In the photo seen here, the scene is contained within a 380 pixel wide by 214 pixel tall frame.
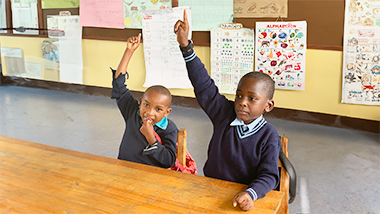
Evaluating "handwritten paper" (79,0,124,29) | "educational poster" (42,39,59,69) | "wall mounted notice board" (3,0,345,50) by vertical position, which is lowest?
"educational poster" (42,39,59,69)

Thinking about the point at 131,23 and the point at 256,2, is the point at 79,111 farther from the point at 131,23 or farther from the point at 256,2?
the point at 256,2

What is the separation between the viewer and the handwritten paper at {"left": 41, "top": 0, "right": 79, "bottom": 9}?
4664 millimetres

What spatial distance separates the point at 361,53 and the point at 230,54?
1260 millimetres

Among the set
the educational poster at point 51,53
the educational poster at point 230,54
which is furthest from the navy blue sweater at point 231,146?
the educational poster at point 51,53

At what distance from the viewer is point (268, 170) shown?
1.08 m

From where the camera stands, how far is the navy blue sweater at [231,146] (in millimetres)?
1119

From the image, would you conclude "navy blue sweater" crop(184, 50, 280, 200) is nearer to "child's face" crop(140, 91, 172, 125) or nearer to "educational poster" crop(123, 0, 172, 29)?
"child's face" crop(140, 91, 172, 125)

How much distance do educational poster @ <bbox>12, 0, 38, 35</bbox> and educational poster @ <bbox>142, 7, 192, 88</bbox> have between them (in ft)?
5.99

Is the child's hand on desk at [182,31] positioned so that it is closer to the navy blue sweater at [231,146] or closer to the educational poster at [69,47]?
the navy blue sweater at [231,146]

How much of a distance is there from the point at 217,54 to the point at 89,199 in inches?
124

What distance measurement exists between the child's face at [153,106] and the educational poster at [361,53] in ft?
8.05

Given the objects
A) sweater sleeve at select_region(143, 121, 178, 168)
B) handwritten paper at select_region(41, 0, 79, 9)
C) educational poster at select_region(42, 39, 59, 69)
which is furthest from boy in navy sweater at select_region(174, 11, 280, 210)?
educational poster at select_region(42, 39, 59, 69)

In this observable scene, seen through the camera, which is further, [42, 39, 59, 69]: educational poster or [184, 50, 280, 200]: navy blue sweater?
[42, 39, 59, 69]: educational poster

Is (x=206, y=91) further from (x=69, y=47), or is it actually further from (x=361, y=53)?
(x=69, y=47)
